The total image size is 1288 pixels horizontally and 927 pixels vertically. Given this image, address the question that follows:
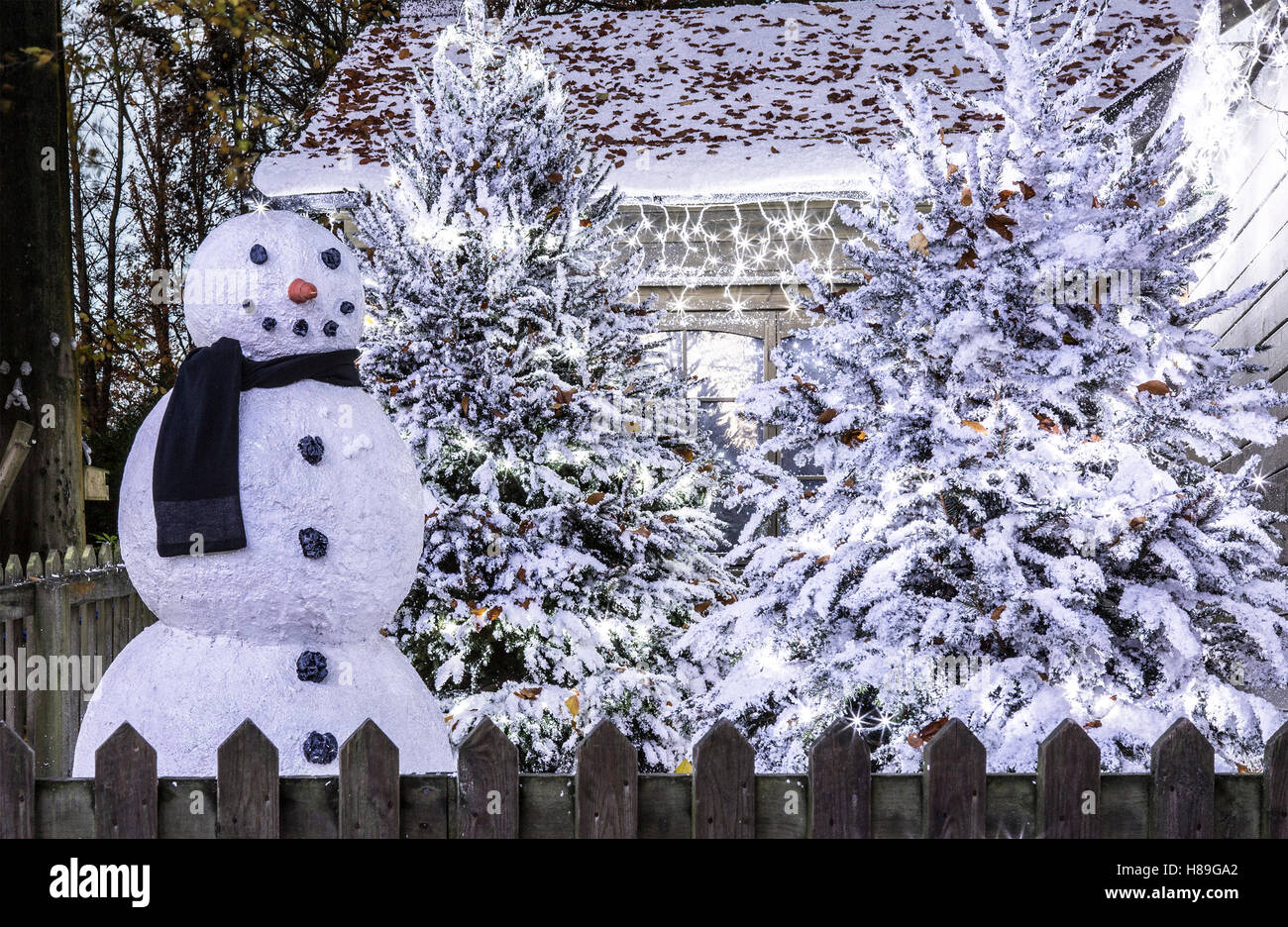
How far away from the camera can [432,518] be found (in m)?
5.77

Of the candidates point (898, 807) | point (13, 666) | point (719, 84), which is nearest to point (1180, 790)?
point (898, 807)

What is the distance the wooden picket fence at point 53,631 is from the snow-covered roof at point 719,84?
4037mm

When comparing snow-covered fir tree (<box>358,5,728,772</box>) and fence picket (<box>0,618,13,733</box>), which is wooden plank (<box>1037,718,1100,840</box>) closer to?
snow-covered fir tree (<box>358,5,728,772</box>)

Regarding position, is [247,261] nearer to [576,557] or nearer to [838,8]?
[576,557]

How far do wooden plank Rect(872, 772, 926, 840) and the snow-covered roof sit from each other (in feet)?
21.1

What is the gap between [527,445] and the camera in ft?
19.4

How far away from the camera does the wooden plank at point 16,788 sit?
2766mm

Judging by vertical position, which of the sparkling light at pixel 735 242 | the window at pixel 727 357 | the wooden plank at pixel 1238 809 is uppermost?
the sparkling light at pixel 735 242

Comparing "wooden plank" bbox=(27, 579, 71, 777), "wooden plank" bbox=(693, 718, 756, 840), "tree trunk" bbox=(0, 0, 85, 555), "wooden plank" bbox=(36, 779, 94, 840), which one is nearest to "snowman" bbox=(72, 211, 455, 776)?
"wooden plank" bbox=(36, 779, 94, 840)

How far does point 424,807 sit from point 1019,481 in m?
2.42

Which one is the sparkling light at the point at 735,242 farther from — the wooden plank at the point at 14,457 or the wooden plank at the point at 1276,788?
the wooden plank at the point at 1276,788

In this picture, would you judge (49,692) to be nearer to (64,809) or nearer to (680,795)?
(64,809)

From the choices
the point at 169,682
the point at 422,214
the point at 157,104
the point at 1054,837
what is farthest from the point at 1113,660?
the point at 157,104

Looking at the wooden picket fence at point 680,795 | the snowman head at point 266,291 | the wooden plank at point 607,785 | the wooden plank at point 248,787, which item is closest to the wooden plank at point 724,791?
the wooden picket fence at point 680,795
